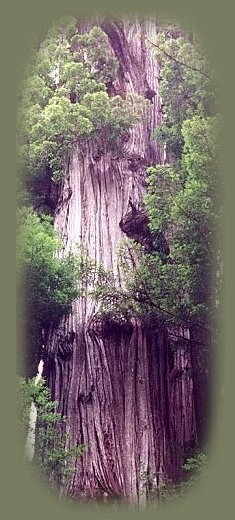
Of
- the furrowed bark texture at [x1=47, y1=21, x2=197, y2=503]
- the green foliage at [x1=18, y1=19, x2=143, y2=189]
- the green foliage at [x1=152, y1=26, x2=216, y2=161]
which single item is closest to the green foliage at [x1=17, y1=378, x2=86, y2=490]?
the furrowed bark texture at [x1=47, y1=21, x2=197, y2=503]

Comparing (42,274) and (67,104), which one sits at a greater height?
(67,104)

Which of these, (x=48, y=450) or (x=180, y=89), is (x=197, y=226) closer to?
(x=48, y=450)

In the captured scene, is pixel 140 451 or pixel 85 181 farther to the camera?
pixel 85 181

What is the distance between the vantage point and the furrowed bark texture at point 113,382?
305 inches

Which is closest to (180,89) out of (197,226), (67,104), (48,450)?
(67,104)

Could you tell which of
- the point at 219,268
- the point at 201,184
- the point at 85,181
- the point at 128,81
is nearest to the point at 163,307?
the point at 219,268

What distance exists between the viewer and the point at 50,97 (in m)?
11.3

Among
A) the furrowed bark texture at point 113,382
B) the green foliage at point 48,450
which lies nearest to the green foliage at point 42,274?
the furrowed bark texture at point 113,382

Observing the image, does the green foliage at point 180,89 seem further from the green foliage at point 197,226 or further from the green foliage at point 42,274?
the green foliage at point 42,274

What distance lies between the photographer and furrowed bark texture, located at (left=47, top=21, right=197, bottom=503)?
25.4 feet

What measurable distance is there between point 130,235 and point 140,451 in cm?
317

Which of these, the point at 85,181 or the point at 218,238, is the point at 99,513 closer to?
the point at 218,238

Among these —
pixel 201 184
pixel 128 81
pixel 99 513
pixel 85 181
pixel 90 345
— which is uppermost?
pixel 128 81

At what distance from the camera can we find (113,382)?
27.6 ft
